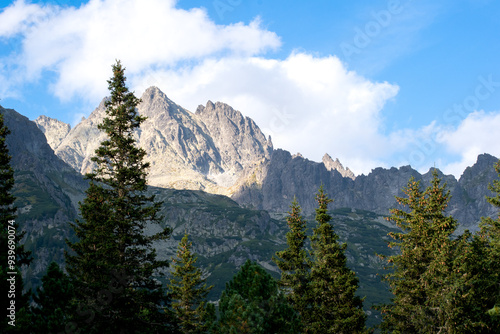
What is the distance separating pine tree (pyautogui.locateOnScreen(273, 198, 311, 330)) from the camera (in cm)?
3900

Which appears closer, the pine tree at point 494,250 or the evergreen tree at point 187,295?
the pine tree at point 494,250

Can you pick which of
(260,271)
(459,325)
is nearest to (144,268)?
(260,271)

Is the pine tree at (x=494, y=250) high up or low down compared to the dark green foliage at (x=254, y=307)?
up

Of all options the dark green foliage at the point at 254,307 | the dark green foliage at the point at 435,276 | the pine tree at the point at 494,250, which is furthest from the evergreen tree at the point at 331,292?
the dark green foliage at the point at 254,307

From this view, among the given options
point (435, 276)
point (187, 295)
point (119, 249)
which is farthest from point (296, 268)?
point (119, 249)

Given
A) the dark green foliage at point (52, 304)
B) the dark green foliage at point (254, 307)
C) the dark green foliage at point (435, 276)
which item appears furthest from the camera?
the dark green foliage at point (435, 276)

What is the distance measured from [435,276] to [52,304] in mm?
23814

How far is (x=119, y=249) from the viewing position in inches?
1212

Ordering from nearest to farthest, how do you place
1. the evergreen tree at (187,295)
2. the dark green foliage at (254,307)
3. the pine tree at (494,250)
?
the dark green foliage at (254,307) → the pine tree at (494,250) → the evergreen tree at (187,295)

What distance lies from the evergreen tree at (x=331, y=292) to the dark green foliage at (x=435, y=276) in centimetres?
290

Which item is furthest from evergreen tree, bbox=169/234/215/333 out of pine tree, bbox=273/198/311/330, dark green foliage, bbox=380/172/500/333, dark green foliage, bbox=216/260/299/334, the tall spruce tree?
dark green foliage, bbox=380/172/500/333

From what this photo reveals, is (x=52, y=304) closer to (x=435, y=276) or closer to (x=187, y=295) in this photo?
(x=435, y=276)

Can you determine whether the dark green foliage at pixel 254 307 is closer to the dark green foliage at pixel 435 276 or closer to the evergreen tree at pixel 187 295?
the dark green foliage at pixel 435 276

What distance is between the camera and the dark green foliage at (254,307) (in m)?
21.1
